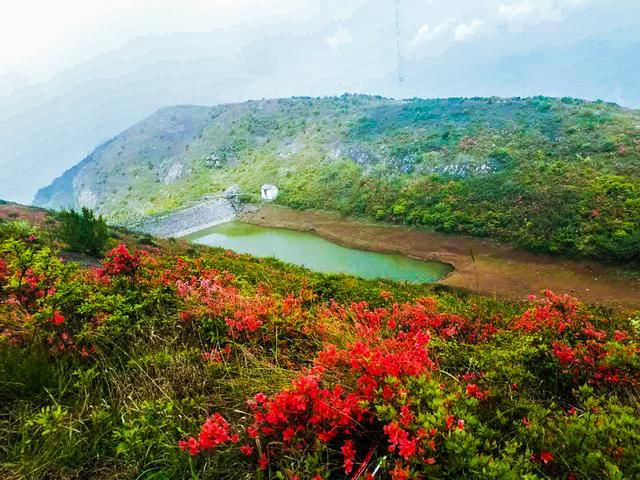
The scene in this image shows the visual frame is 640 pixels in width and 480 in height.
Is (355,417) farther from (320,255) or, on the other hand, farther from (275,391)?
(320,255)

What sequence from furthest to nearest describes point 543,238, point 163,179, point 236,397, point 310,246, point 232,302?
point 163,179 → point 310,246 → point 543,238 → point 232,302 → point 236,397

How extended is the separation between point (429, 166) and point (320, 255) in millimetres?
21420

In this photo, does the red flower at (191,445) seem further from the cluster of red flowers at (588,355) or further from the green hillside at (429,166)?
the green hillside at (429,166)

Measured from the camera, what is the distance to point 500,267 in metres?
24.1

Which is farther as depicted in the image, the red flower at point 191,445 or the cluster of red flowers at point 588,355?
the cluster of red flowers at point 588,355

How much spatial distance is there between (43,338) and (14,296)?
912mm

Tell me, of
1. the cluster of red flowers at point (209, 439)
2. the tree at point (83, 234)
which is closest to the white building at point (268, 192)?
the tree at point (83, 234)

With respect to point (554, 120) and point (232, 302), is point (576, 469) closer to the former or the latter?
Answer: point (232, 302)

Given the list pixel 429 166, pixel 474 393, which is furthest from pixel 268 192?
pixel 474 393

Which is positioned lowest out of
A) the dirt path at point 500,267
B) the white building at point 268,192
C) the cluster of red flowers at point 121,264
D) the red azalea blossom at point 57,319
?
the dirt path at point 500,267

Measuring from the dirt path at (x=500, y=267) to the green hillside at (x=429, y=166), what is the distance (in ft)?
4.21

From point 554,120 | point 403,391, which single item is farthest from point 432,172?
point 403,391

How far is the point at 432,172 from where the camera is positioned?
4406 centimetres

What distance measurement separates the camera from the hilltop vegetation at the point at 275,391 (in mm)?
2297
